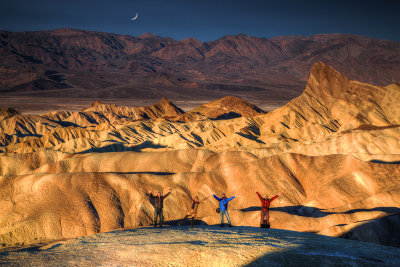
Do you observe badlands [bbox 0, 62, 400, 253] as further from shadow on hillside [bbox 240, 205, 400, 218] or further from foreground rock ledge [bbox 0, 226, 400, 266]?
foreground rock ledge [bbox 0, 226, 400, 266]

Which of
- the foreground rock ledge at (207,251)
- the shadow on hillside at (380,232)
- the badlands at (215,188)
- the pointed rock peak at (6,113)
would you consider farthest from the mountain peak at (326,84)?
the pointed rock peak at (6,113)

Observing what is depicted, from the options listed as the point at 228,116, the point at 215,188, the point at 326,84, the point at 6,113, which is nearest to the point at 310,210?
the point at 215,188

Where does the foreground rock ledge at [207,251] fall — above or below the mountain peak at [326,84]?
below

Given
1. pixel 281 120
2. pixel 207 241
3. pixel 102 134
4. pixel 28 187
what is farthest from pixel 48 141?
pixel 207 241

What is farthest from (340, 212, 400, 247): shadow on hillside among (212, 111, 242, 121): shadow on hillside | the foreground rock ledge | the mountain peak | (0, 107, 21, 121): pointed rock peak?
(0, 107, 21, 121): pointed rock peak

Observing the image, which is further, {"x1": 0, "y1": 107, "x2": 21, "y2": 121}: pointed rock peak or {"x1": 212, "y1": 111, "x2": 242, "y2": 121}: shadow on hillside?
{"x1": 212, "y1": 111, "x2": 242, "y2": 121}: shadow on hillside

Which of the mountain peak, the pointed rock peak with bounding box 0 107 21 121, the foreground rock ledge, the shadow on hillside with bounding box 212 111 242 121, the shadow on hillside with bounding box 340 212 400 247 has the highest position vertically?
the mountain peak

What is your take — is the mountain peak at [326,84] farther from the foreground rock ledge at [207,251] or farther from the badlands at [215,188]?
the foreground rock ledge at [207,251]

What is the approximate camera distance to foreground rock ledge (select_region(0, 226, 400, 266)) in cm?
1191

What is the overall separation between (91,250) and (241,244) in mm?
5868

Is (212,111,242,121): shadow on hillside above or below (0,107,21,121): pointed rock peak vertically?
below

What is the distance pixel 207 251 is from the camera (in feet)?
40.9

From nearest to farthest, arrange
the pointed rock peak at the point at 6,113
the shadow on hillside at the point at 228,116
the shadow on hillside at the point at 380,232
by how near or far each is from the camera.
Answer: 1. the shadow on hillside at the point at 380,232
2. the pointed rock peak at the point at 6,113
3. the shadow on hillside at the point at 228,116

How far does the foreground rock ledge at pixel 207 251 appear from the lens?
1191 centimetres
